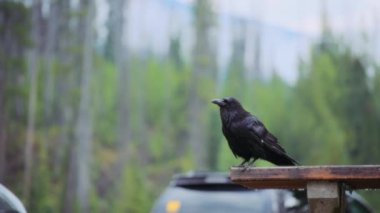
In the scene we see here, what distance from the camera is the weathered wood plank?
150 inches

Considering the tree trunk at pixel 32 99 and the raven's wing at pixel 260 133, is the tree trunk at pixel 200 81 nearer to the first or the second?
the tree trunk at pixel 32 99

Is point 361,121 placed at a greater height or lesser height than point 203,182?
lesser

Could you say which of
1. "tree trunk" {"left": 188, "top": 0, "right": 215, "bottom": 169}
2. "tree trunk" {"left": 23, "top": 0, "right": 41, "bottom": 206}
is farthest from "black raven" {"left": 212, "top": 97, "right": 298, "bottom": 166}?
A: "tree trunk" {"left": 188, "top": 0, "right": 215, "bottom": 169}

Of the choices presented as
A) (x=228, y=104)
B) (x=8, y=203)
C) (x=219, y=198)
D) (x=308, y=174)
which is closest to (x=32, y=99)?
(x=219, y=198)

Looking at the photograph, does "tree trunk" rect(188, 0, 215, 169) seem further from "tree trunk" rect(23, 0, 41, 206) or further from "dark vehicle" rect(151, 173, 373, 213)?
"dark vehicle" rect(151, 173, 373, 213)

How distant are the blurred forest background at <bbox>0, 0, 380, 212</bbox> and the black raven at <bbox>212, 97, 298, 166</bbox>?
13166 millimetres

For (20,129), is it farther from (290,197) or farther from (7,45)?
(290,197)

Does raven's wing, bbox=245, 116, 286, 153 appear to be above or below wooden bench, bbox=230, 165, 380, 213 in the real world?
above

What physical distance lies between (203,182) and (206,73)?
1404 centimetres

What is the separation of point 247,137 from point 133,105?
15.6 metres

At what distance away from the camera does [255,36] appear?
2156 cm

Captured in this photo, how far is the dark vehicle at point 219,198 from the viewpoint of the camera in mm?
6262

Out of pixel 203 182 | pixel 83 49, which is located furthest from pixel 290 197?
pixel 83 49

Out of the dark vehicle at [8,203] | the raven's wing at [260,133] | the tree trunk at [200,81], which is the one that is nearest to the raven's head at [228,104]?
the raven's wing at [260,133]
